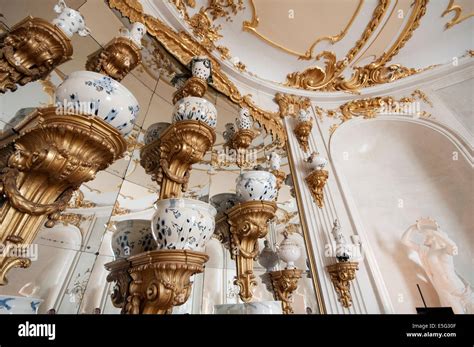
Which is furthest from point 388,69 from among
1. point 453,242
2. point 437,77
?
point 453,242

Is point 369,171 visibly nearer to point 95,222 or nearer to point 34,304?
point 95,222

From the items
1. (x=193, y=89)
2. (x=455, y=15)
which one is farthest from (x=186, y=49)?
(x=455, y=15)

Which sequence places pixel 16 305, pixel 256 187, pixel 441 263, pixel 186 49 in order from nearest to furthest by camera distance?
pixel 16 305
pixel 256 187
pixel 186 49
pixel 441 263

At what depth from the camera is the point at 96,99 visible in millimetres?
594

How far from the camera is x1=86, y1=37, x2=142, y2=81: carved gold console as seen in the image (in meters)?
0.78

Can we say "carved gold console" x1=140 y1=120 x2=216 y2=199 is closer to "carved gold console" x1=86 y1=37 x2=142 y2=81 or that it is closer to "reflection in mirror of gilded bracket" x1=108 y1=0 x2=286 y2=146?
"carved gold console" x1=86 y1=37 x2=142 y2=81

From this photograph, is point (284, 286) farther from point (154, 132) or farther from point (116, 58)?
point (116, 58)

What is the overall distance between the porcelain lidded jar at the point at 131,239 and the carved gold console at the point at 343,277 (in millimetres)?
1157

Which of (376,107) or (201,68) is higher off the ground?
(376,107)

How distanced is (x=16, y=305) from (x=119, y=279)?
11.5 inches

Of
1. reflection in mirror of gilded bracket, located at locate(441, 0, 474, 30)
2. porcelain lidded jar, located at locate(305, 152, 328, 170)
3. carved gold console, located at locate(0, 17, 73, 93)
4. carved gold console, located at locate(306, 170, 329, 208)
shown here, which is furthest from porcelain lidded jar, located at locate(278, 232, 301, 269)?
reflection in mirror of gilded bracket, located at locate(441, 0, 474, 30)

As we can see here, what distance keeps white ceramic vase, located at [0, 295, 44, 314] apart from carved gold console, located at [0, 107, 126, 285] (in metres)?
0.07
